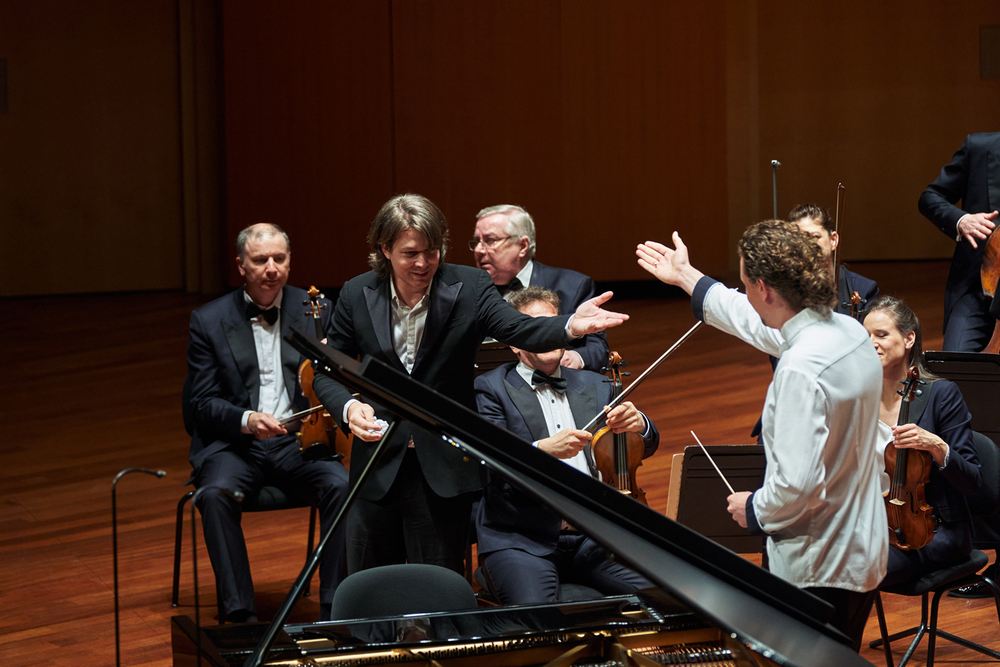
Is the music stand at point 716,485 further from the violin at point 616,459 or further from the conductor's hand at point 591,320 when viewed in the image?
the conductor's hand at point 591,320

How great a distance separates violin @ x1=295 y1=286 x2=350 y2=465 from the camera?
3.36 m

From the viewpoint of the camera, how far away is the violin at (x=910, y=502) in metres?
2.64

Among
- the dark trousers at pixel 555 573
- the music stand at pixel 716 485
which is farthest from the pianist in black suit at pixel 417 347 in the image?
the music stand at pixel 716 485

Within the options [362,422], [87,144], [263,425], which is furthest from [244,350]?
[87,144]

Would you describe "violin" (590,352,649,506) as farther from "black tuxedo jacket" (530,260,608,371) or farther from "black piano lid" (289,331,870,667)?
"black piano lid" (289,331,870,667)

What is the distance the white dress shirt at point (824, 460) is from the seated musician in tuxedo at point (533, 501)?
75 cm

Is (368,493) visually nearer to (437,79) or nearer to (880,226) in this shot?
(437,79)

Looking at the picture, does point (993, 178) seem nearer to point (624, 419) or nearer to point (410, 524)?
point (624, 419)

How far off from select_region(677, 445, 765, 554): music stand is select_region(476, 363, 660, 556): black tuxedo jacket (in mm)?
207

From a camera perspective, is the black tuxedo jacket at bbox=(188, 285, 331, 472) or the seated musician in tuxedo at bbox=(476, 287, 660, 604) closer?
the seated musician in tuxedo at bbox=(476, 287, 660, 604)

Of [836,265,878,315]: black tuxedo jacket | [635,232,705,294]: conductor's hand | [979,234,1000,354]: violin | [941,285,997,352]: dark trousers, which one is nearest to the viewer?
[635,232,705,294]: conductor's hand

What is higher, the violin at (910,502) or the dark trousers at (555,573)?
the violin at (910,502)

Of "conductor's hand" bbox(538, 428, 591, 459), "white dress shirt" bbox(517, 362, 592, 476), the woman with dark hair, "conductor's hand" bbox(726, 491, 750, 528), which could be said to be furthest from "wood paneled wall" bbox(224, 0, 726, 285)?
"conductor's hand" bbox(726, 491, 750, 528)

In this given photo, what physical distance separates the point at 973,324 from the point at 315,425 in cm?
236
